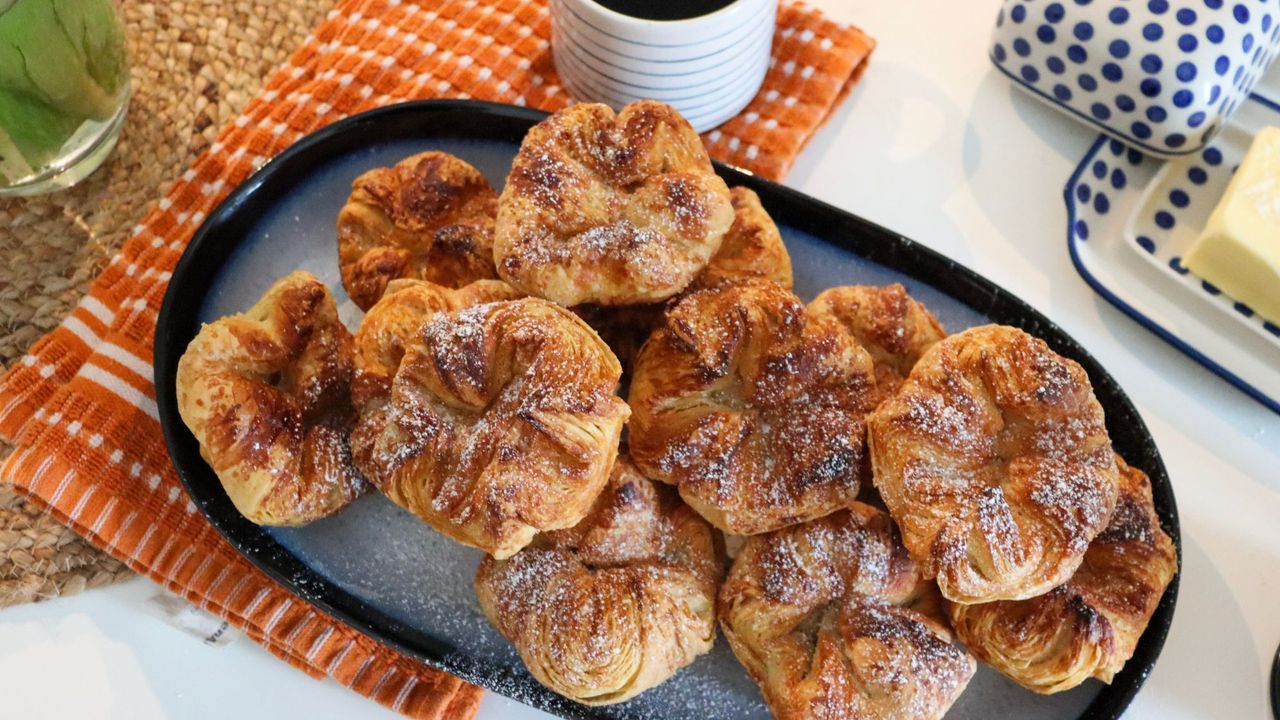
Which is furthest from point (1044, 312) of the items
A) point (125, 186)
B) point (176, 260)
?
point (125, 186)

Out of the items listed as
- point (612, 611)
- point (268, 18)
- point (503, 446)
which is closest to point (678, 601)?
point (612, 611)

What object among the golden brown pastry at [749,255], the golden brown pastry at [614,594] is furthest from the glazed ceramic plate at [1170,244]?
the golden brown pastry at [614,594]

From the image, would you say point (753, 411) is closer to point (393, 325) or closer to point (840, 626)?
point (840, 626)

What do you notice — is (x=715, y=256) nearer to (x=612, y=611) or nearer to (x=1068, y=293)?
(x=612, y=611)

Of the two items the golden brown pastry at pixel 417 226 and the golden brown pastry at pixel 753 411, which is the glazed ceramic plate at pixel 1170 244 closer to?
the golden brown pastry at pixel 753 411

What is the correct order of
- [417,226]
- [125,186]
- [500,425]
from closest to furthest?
1. [500,425]
2. [417,226]
3. [125,186]

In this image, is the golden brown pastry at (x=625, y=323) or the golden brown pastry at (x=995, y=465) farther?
the golden brown pastry at (x=625, y=323)

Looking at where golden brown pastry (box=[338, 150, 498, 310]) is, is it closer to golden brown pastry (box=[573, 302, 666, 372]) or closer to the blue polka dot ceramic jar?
golden brown pastry (box=[573, 302, 666, 372])
